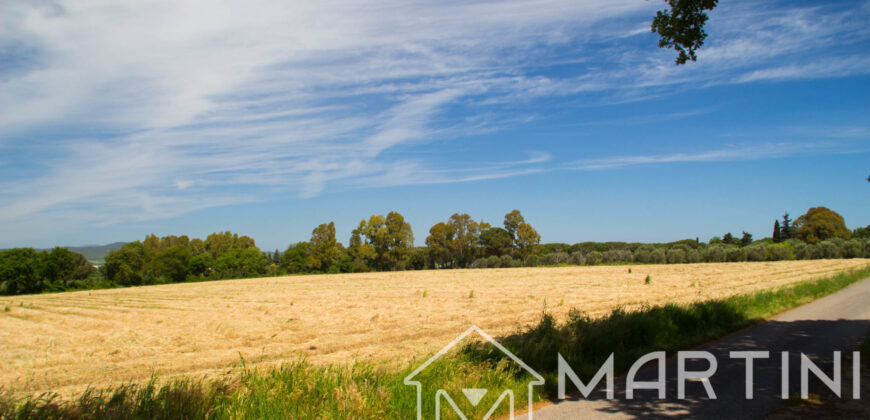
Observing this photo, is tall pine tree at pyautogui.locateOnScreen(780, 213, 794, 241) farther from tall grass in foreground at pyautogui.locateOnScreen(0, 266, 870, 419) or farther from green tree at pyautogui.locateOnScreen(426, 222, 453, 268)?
tall grass in foreground at pyautogui.locateOnScreen(0, 266, 870, 419)

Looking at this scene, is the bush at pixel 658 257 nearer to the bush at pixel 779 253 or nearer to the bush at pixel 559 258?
the bush at pixel 559 258

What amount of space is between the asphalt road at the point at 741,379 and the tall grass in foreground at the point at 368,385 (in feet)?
2.17

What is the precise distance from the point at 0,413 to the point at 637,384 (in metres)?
7.89

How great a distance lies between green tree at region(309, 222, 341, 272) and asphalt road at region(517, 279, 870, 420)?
7918cm

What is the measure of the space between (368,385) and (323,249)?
8304 cm

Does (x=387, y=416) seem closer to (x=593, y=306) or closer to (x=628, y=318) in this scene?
(x=628, y=318)

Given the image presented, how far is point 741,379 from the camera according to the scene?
690cm

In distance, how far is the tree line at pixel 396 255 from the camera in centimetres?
6938

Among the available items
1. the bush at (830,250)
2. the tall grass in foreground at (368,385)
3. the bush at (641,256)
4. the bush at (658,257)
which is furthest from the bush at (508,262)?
the tall grass in foreground at (368,385)

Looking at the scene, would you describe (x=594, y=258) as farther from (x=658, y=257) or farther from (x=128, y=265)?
(x=128, y=265)

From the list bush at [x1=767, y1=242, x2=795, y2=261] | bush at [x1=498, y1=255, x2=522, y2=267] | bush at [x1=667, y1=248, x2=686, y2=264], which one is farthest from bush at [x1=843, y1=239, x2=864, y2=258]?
bush at [x1=498, y1=255, x2=522, y2=267]

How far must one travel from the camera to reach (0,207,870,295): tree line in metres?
69.4

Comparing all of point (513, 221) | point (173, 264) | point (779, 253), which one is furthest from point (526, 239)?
point (173, 264)
